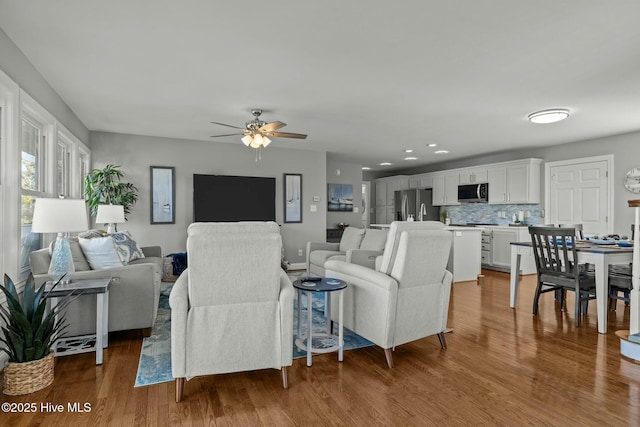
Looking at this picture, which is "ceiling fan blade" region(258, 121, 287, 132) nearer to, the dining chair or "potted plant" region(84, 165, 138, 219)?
"potted plant" region(84, 165, 138, 219)

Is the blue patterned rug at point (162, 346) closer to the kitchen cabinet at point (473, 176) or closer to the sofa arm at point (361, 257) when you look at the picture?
the sofa arm at point (361, 257)

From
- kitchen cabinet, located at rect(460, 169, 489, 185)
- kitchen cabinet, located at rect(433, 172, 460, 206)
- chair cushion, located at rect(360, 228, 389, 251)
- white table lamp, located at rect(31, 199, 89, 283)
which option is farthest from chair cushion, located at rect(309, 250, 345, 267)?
kitchen cabinet, located at rect(433, 172, 460, 206)

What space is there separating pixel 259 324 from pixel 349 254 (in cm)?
247

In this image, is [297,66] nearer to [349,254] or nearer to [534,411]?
[349,254]

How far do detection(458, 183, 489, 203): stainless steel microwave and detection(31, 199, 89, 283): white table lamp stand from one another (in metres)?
7.42

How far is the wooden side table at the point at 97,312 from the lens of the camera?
8.79 ft

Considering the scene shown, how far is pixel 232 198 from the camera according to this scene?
22.0 ft

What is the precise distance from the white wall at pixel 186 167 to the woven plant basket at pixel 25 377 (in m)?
4.11

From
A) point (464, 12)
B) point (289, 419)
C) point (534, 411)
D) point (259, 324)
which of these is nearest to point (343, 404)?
point (289, 419)

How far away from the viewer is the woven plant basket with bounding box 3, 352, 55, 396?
2.24m

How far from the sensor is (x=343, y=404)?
216 centimetres

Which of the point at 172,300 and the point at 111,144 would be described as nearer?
the point at 172,300

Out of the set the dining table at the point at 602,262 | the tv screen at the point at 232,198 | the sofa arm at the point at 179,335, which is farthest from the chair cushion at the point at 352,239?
the sofa arm at the point at 179,335

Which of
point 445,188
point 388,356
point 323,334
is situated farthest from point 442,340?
point 445,188
